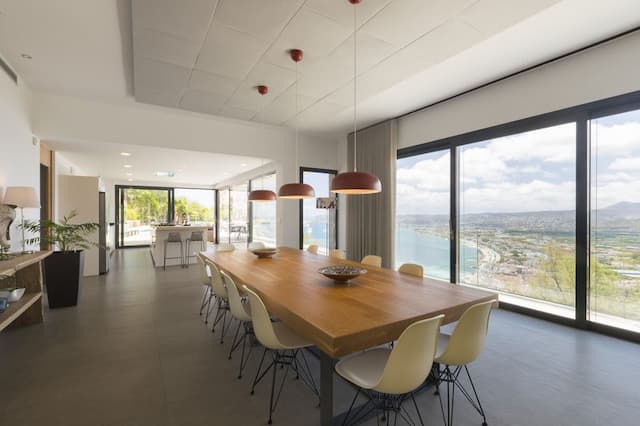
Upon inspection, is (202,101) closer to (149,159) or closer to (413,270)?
(149,159)

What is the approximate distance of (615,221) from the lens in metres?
3.19

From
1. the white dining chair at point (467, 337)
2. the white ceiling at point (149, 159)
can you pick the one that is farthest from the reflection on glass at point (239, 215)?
the white dining chair at point (467, 337)

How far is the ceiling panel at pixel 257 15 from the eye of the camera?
2.41m

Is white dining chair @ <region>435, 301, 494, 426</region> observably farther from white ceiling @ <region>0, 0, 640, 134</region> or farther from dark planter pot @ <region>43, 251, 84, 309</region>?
dark planter pot @ <region>43, 251, 84, 309</region>

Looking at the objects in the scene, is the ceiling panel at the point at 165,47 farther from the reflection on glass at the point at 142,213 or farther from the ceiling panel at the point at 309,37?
the reflection on glass at the point at 142,213

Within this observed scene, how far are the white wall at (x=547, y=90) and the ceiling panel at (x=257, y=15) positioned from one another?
3.13 meters

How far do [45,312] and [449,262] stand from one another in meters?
5.91

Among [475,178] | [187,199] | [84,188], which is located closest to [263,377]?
[475,178]

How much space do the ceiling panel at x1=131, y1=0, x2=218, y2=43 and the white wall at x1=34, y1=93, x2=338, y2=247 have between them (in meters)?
2.64

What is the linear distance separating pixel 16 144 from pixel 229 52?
10.5 feet


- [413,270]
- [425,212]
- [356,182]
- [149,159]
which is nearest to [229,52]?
[356,182]

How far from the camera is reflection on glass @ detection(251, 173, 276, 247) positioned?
792 cm

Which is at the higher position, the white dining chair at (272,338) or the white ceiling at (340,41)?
the white ceiling at (340,41)

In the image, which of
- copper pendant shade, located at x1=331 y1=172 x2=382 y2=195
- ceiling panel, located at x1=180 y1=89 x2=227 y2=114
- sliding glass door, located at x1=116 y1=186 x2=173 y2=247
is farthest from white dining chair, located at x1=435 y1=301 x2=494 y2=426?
sliding glass door, located at x1=116 y1=186 x2=173 y2=247
